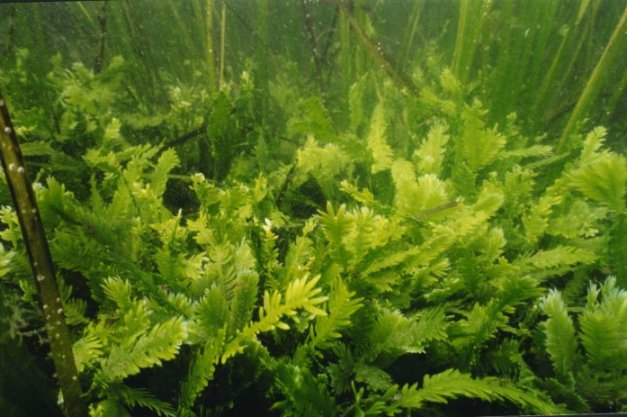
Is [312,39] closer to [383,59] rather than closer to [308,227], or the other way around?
[383,59]

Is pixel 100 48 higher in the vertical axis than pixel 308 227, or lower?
higher

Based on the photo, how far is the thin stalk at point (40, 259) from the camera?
0.55 meters

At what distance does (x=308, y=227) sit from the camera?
0.90 m

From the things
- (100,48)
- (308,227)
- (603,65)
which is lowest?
(308,227)

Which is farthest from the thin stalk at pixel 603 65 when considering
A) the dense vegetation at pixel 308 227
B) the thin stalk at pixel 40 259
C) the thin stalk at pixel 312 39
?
the thin stalk at pixel 40 259

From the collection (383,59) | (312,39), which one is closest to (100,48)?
Answer: (312,39)

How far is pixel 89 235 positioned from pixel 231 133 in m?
0.61

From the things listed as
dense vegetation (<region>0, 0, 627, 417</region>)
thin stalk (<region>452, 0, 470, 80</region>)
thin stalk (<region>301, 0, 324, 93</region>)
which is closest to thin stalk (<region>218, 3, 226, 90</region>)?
dense vegetation (<region>0, 0, 627, 417</region>)

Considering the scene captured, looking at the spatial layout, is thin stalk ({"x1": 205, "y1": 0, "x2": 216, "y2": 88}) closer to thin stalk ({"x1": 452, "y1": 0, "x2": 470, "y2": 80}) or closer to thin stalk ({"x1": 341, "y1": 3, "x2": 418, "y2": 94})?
thin stalk ({"x1": 341, "y1": 3, "x2": 418, "y2": 94})

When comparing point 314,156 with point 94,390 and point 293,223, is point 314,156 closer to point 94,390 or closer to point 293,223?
point 293,223

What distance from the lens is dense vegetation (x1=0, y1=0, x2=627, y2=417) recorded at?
0.71 metres

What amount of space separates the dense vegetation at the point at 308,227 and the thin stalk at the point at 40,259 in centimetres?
4

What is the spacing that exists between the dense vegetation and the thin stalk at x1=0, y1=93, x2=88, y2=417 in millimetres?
40

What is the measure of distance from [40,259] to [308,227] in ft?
1.54
